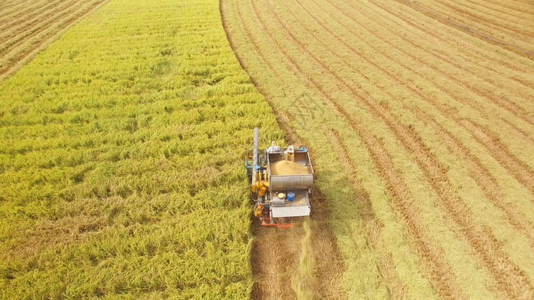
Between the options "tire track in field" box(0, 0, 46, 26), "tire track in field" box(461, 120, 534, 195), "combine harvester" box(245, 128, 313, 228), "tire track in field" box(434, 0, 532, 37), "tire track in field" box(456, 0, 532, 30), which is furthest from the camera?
"tire track in field" box(0, 0, 46, 26)

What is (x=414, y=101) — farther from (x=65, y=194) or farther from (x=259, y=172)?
(x=65, y=194)

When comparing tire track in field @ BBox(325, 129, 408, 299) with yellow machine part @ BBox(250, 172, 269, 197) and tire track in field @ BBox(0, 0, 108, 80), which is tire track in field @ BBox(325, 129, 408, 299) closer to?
yellow machine part @ BBox(250, 172, 269, 197)

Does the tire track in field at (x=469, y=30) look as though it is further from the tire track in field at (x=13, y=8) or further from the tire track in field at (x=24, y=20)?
the tire track in field at (x=13, y=8)

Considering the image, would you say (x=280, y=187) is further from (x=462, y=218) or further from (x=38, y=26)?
(x=38, y=26)

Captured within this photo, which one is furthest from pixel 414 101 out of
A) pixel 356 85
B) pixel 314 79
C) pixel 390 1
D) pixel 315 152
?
pixel 390 1

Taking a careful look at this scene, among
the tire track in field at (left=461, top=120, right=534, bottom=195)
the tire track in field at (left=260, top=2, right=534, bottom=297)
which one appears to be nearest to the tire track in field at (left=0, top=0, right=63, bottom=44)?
the tire track in field at (left=260, top=2, right=534, bottom=297)

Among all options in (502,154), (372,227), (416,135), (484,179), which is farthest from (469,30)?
(372,227)
